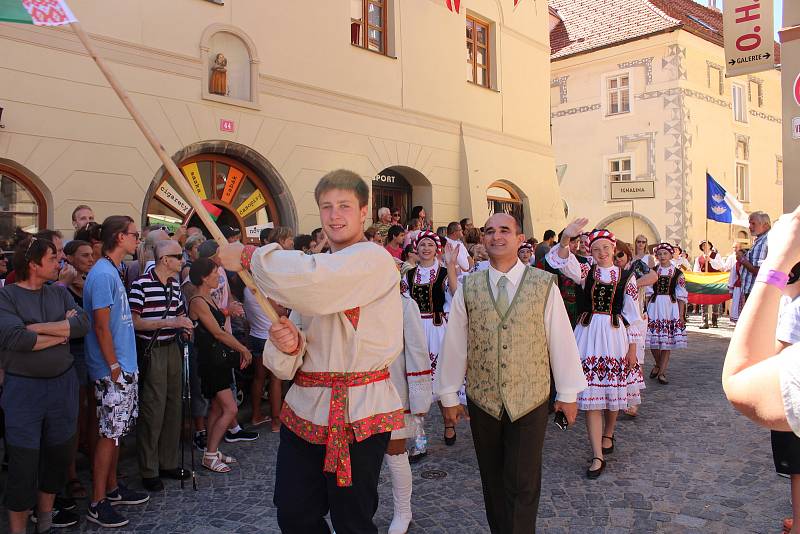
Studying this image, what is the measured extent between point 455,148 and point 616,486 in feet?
32.0

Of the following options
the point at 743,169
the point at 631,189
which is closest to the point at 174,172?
the point at 631,189

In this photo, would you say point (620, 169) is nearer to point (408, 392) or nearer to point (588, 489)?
point (588, 489)

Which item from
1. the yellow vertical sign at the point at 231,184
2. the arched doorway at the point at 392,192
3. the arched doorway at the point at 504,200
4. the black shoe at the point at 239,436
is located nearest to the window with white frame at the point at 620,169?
the arched doorway at the point at 504,200

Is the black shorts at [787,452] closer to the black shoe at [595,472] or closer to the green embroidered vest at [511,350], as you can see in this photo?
the green embroidered vest at [511,350]

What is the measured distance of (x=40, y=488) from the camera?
153 inches

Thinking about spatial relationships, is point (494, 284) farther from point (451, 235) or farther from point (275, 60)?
point (275, 60)

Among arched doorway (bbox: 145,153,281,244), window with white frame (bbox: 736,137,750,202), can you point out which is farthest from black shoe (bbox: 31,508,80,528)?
window with white frame (bbox: 736,137,750,202)

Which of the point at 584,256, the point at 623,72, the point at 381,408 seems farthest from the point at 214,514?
the point at 623,72

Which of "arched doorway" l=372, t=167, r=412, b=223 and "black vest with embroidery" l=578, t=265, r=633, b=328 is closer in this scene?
"black vest with embroidery" l=578, t=265, r=633, b=328

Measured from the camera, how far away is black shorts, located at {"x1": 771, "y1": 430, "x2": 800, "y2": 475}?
343 cm

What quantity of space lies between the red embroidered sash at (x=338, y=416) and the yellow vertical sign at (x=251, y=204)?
799 centimetres

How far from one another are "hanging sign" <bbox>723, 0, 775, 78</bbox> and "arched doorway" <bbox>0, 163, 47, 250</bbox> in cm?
994

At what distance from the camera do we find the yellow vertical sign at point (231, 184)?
32.5 feet

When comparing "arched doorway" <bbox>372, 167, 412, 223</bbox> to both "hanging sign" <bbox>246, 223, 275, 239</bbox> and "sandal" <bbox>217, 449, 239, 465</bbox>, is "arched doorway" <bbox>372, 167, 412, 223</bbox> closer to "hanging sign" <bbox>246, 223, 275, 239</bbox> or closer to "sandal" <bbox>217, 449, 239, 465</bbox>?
"hanging sign" <bbox>246, 223, 275, 239</bbox>
